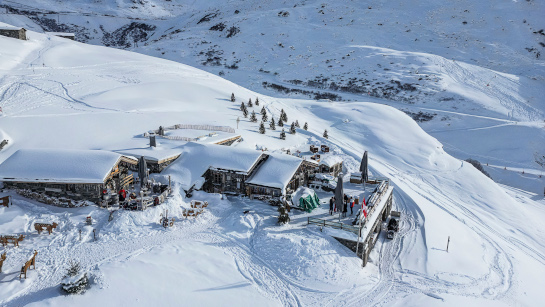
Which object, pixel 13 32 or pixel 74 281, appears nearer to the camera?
pixel 74 281

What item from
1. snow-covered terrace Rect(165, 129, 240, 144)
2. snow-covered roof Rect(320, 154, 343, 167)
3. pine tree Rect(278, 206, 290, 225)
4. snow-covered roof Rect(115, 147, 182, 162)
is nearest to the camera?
pine tree Rect(278, 206, 290, 225)

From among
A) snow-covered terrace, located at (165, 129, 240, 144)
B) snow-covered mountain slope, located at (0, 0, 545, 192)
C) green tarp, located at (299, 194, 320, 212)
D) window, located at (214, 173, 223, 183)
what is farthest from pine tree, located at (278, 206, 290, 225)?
snow-covered mountain slope, located at (0, 0, 545, 192)

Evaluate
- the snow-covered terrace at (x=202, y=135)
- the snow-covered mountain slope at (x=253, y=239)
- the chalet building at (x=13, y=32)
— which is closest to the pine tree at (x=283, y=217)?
the snow-covered mountain slope at (x=253, y=239)

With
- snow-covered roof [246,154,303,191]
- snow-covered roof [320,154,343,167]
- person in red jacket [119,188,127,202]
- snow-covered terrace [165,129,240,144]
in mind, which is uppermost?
snow-covered terrace [165,129,240,144]

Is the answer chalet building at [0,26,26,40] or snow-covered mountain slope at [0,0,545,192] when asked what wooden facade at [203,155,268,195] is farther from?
chalet building at [0,26,26,40]

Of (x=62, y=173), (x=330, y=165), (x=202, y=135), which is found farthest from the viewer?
(x=202, y=135)

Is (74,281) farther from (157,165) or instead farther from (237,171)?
(237,171)

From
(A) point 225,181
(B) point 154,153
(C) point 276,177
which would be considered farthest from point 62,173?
(C) point 276,177
